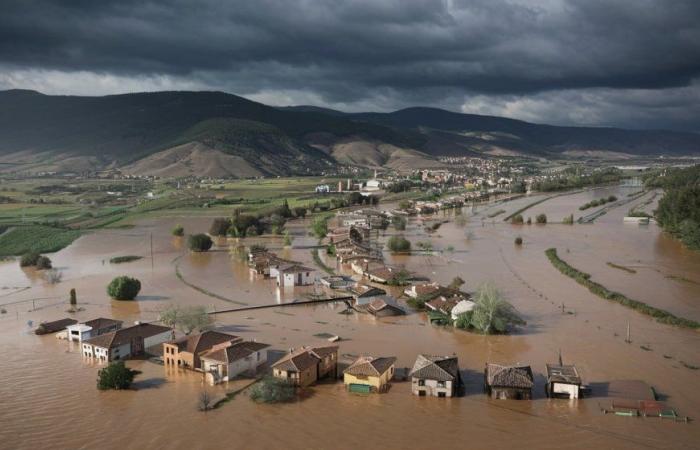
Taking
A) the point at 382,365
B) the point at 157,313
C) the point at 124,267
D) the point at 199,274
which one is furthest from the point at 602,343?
the point at 124,267

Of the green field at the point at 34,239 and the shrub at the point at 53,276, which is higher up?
the green field at the point at 34,239

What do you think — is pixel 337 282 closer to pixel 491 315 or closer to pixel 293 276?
pixel 293 276

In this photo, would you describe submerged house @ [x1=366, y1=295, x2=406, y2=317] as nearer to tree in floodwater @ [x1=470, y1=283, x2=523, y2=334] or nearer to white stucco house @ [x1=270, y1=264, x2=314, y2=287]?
tree in floodwater @ [x1=470, y1=283, x2=523, y2=334]

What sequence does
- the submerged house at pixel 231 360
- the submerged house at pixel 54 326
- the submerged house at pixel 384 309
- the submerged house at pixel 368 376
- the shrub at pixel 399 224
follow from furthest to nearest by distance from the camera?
1. the shrub at pixel 399 224
2. the submerged house at pixel 384 309
3. the submerged house at pixel 54 326
4. the submerged house at pixel 231 360
5. the submerged house at pixel 368 376

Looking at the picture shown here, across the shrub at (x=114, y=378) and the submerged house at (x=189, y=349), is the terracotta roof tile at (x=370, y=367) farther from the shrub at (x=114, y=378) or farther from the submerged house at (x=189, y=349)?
the shrub at (x=114, y=378)

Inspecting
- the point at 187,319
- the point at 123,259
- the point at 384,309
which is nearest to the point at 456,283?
the point at 384,309

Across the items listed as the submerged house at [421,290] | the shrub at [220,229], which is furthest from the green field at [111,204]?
the submerged house at [421,290]

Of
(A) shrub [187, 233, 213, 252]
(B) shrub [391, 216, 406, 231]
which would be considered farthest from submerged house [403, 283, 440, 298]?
(B) shrub [391, 216, 406, 231]

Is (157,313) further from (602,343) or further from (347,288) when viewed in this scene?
(602,343)
